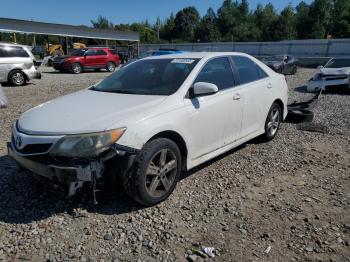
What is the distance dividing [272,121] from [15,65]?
475 inches

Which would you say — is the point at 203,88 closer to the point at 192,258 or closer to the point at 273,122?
the point at 192,258

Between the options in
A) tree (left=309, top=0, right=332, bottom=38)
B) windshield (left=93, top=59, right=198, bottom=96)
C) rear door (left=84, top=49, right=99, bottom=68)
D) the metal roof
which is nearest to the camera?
windshield (left=93, top=59, right=198, bottom=96)

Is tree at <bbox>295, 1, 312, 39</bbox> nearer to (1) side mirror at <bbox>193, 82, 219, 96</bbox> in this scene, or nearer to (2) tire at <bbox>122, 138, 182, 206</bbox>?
(1) side mirror at <bbox>193, 82, 219, 96</bbox>

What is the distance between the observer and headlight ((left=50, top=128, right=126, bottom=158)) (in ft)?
10.6

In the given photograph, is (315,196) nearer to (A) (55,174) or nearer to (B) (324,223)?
(B) (324,223)

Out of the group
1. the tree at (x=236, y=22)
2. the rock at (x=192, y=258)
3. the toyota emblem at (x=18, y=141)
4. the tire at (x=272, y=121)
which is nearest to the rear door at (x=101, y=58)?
the tire at (x=272, y=121)

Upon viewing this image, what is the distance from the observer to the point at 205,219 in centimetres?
359

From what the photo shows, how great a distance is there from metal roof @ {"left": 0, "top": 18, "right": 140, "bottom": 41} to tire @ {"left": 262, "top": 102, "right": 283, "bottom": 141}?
3416 cm

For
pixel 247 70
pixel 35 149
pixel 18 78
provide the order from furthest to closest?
pixel 18 78
pixel 247 70
pixel 35 149

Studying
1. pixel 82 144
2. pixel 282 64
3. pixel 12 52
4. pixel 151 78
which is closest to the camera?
pixel 82 144

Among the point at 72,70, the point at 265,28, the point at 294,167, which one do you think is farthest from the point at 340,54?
the point at 265,28

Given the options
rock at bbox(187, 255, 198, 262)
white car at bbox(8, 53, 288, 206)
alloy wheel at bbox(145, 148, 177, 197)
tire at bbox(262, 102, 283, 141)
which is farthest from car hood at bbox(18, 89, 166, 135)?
tire at bbox(262, 102, 283, 141)

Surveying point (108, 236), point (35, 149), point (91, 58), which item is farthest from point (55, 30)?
point (108, 236)

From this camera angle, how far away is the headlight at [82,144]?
10.6 feet
